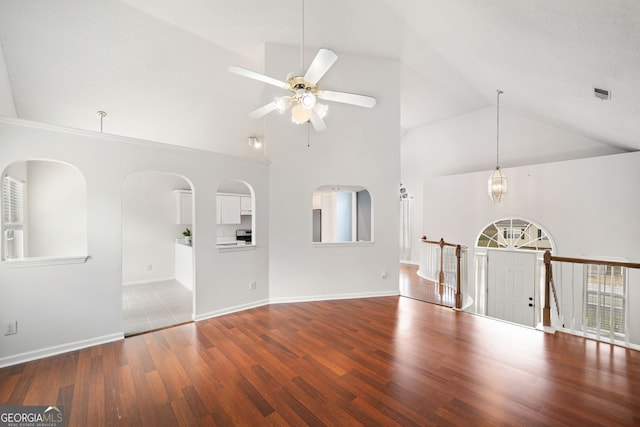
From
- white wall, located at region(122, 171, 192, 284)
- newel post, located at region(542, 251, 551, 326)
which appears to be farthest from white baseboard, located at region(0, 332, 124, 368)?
newel post, located at region(542, 251, 551, 326)

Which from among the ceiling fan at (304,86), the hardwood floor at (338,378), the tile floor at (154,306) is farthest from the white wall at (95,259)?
the ceiling fan at (304,86)

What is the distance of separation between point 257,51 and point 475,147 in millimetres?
6185

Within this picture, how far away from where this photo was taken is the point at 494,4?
231 centimetres

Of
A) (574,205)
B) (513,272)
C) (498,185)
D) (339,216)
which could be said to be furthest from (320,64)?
(574,205)

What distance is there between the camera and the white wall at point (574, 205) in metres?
4.81

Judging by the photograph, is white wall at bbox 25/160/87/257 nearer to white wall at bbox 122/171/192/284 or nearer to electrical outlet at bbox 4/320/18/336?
white wall at bbox 122/171/192/284

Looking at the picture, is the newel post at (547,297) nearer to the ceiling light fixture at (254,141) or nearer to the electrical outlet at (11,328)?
the ceiling light fixture at (254,141)

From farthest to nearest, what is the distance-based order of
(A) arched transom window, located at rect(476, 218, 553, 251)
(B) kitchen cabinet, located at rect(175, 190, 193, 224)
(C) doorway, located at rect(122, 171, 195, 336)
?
1. (B) kitchen cabinet, located at rect(175, 190, 193, 224)
2. (A) arched transom window, located at rect(476, 218, 553, 251)
3. (C) doorway, located at rect(122, 171, 195, 336)

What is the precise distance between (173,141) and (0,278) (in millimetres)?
3460

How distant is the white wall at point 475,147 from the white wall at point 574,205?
662 mm

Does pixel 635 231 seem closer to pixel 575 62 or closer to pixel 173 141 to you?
pixel 575 62

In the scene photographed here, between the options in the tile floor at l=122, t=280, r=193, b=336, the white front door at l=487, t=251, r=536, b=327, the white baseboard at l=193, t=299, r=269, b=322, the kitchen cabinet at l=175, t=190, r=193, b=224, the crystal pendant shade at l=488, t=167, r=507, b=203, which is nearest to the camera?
the tile floor at l=122, t=280, r=193, b=336

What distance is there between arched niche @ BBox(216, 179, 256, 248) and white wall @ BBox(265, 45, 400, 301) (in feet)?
7.94

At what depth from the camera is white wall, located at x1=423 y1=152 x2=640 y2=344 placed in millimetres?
4809
